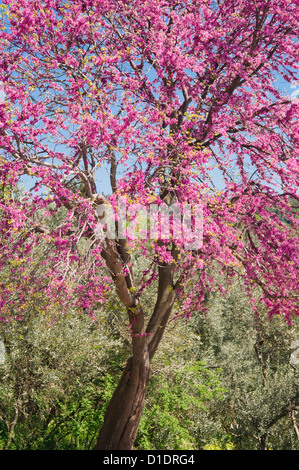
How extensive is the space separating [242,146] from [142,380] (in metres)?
6.61

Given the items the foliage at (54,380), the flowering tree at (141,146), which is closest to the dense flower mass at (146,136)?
the flowering tree at (141,146)

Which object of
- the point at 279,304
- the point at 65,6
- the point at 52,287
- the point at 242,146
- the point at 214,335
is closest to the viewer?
the point at 52,287

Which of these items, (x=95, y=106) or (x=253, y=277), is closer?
(x=95, y=106)

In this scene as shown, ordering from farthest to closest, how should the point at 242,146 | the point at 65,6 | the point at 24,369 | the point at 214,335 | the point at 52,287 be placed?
the point at 214,335 → the point at 24,369 → the point at 242,146 → the point at 65,6 → the point at 52,287

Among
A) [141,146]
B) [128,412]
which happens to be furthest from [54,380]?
[141,146]

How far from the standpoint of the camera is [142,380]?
32.1 feet

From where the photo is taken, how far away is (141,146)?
27.8 ft

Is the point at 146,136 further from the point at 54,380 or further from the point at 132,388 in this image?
the point at 54,380

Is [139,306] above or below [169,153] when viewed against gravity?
below

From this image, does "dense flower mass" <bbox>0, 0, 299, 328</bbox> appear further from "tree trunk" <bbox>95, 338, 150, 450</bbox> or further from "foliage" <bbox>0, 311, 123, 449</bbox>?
"foliage" <bbox>0, 311, 123, 449</bbox>

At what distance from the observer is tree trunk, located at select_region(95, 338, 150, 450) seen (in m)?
9.58

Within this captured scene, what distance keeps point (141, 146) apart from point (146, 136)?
0.77ft

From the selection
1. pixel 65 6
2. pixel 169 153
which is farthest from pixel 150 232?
pixel 65 6
